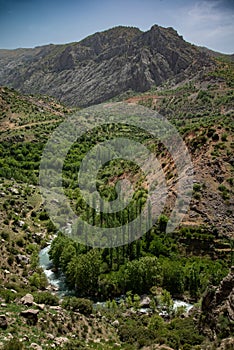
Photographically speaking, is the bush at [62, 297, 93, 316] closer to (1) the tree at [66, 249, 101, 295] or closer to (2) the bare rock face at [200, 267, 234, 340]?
(2) the bare rock face at [200, 267, 234, 340]

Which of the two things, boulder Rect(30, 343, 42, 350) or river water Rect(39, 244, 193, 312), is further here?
river water Rect(39, 244, 193, 312)

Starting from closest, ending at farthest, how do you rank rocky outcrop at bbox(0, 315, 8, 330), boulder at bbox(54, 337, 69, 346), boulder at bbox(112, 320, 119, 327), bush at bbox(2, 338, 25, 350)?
bush at bbox(2, 338, 25, 350) < rocky outcrop at bbox(0, 315, 8, 330) < boulder at bbox(54, 337, 69, 346) < boulder at bbox(112, 320, 119, 327)

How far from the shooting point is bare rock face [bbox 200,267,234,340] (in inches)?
1123

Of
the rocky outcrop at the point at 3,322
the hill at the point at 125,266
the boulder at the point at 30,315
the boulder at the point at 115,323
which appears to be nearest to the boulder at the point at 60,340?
the hill at the point at 125,266

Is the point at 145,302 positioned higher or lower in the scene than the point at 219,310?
lower

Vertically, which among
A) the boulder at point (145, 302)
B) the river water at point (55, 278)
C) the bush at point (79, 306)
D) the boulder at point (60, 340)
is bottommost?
the river water at point (55, 278)

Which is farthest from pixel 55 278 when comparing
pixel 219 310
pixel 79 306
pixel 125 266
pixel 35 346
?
pixel 35 346

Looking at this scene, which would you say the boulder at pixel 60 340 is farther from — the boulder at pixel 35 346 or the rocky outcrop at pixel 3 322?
the rocky outcrop at pixel 3 322

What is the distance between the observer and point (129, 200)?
74.1m

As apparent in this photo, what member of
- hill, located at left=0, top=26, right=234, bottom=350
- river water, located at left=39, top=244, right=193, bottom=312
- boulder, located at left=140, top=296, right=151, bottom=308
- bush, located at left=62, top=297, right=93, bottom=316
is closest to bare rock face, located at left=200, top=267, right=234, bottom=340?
hill, located at left=0, top=26, right=234, bottom=350

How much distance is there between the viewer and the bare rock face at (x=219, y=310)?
1123 inches

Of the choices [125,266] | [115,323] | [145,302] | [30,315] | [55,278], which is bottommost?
[55,278]

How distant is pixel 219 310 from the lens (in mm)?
30953

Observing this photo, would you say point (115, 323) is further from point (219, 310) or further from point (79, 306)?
point (219, 310)
